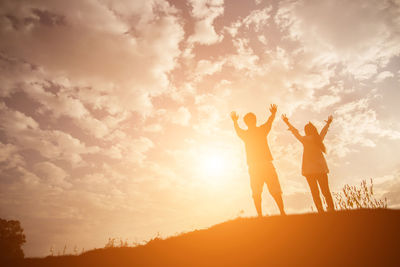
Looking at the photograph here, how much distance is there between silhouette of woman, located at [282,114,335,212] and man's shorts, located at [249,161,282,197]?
40.9 inches

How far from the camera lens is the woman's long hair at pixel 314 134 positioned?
712 cm

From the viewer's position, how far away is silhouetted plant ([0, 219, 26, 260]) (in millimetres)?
18827

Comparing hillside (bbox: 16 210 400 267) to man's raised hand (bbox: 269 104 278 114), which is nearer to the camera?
hillside (bbox: 16 210 400 267)

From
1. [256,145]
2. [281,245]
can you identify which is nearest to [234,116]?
[256,145]

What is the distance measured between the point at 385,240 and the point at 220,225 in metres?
4.31

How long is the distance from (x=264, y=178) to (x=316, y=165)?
5.41 feet

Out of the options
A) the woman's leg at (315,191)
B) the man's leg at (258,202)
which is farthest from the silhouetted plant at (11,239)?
the woman's leg at (315,191)

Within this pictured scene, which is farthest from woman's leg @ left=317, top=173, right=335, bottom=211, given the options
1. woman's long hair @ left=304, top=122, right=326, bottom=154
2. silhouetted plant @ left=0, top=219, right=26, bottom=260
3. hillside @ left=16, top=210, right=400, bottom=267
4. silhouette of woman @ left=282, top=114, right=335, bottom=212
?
silhouetted plant @ left=0, top=219, right=26, bottom=260

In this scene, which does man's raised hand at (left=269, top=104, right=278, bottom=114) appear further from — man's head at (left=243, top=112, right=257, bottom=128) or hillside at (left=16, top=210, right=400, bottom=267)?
hillside at (left=16, top=210, right=400, bottom=267)

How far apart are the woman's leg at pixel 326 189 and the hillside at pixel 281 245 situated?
58 cm

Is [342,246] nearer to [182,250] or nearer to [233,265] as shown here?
[233,265]

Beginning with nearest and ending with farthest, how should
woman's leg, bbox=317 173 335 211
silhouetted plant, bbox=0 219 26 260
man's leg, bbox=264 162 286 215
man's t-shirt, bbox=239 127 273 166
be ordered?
1. man's leg, bbox=264 162 286 215
2. woman's leg, bbox=317 173 335 211
3. man's t-shirt, bbox=239 127 273 166
4. silhouetted plant, bbox=0 219 26 260

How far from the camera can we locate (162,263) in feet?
19.1

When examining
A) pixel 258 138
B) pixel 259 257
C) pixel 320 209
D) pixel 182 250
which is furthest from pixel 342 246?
pixel 182 250
